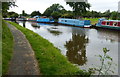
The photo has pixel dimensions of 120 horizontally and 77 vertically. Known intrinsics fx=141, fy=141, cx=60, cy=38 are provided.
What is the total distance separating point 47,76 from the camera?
523 centimetres

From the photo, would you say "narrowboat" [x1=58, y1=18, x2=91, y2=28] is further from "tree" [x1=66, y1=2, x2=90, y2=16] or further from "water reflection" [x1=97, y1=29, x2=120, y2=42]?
"water reflection" [x1=97, y1=29, x2=120, y2=42]

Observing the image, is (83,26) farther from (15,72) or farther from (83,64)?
(15,72)

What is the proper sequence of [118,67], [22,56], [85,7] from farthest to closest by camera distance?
[85,7] → [118,67] → [22,56]

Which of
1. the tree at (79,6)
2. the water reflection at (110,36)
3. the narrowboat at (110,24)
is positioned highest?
the tree at (79,6)

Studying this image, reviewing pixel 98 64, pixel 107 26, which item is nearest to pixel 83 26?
pixel 107 26

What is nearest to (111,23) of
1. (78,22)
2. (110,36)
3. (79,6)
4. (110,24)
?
(110,24)

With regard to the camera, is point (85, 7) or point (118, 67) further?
point (85, 7)

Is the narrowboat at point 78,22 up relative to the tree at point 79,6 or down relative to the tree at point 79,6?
down

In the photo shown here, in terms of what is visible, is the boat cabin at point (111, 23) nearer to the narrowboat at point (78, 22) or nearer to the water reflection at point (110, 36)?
the narrowboat at point (78, 22)

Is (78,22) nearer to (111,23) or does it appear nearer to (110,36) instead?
(111,23)

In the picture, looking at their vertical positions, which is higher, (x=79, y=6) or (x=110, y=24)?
(x=79, y=6)

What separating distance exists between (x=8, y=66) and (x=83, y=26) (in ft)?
101

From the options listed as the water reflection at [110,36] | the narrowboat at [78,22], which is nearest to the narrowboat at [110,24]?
the narrowboat at [78,22]

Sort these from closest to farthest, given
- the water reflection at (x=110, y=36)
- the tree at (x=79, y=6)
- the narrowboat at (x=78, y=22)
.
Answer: the water reflection at (x=110, y=36) → the narrowboat at (x=78, y=22) → the tree at (x=79, y=6)
